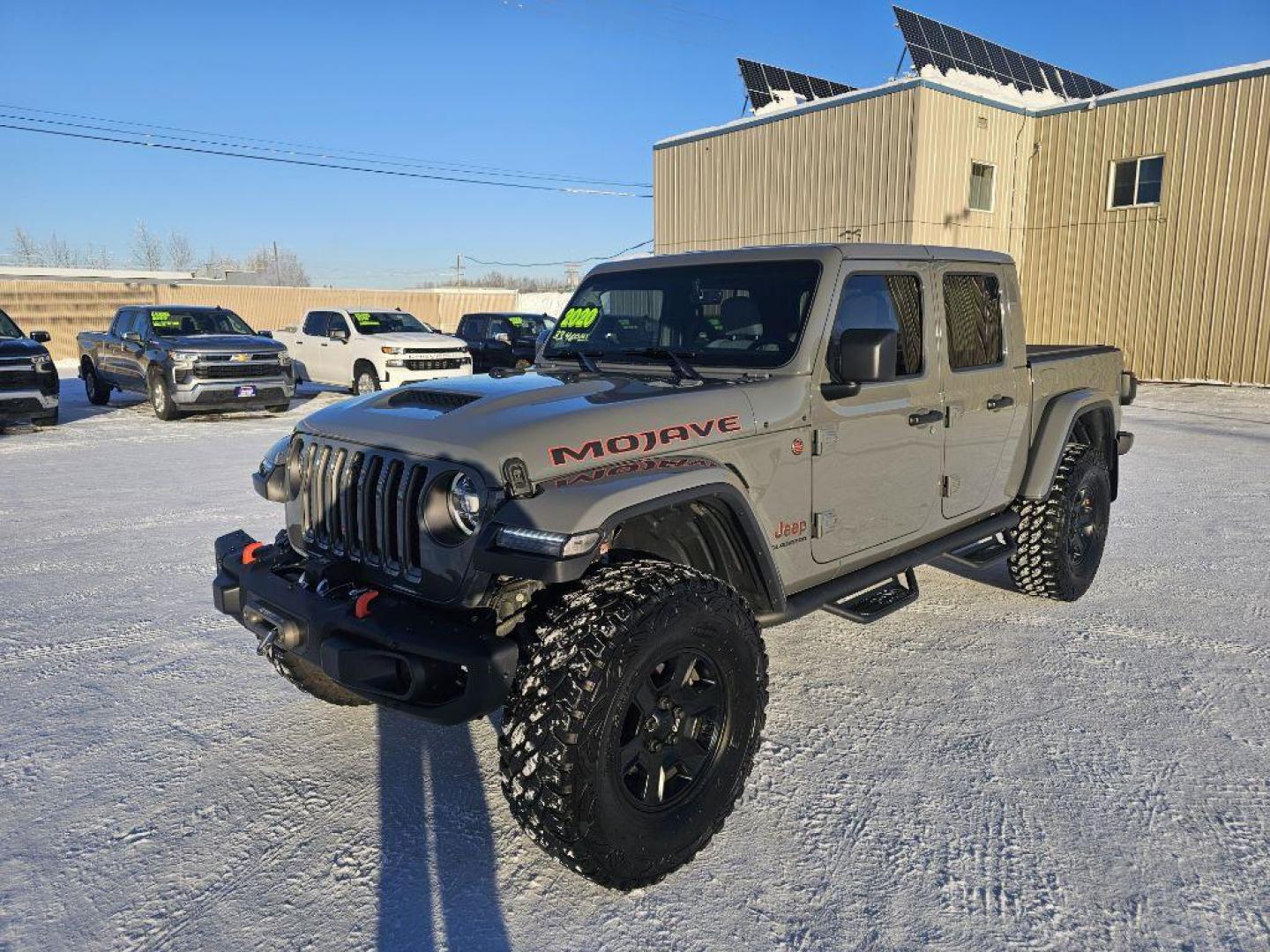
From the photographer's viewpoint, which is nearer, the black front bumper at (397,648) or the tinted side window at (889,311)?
the black front bumper at (397,648)

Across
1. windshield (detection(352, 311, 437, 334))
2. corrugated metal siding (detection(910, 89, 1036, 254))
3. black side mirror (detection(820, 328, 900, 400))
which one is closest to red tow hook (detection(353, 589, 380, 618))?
black side mirror (detection(820, 328, 900, 400))

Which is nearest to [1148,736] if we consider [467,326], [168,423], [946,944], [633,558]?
[946,944]

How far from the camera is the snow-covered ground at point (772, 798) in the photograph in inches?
96.3

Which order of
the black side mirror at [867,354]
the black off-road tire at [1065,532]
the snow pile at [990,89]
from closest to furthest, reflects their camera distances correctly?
the black side mirror at [867,354]
the black off-road tire at [1065,532]
the snow pile at [990,89]

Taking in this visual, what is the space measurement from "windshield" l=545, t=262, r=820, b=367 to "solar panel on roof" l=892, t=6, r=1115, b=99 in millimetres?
18336

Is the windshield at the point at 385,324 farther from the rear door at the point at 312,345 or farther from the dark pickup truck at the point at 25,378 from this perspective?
the dark pickup truck at the point at 25,378

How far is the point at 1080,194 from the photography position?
1888 cm

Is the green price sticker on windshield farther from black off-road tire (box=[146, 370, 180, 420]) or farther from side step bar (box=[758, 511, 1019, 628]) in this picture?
black off-road tire (box=[146, 370, 180, 420])

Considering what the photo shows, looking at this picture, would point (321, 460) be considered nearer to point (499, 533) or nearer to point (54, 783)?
point (499, 533)

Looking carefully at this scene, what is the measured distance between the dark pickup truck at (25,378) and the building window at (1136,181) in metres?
19.8

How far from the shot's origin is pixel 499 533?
251 centimetres

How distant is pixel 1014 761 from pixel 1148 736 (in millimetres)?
634

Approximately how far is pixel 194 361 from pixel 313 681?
11.0m

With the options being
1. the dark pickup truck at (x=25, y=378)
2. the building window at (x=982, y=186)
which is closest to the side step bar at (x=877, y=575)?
the dark pickup truck at (x=25, y=378)
